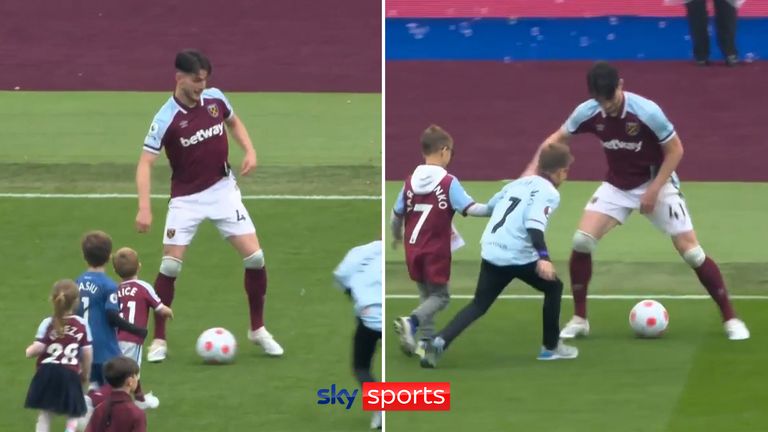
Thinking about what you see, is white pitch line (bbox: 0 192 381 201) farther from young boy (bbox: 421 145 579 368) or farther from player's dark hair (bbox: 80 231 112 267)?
player's dark hair (bbox: 80 231 112 267)

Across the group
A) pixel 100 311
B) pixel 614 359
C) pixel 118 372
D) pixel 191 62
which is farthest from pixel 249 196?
pixel 118 372

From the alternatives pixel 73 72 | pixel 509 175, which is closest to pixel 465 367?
pixel 509 175

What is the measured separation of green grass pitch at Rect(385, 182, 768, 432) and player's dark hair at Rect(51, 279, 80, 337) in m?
1.85

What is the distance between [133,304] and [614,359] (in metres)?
3.03

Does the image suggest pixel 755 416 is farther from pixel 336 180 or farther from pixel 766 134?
pixel 766 134

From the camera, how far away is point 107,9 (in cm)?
2616

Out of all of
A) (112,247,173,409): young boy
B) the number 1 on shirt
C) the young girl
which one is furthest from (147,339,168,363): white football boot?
the number 1 on shirt

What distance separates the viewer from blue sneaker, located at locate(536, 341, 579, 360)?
10.8 m

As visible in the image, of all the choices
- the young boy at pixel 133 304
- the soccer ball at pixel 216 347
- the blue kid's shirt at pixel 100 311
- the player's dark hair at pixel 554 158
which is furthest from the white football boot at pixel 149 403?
the player's dark hair at pixel 554 158

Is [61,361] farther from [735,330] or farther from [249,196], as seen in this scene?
[249,196]

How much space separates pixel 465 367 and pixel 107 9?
16724 mm

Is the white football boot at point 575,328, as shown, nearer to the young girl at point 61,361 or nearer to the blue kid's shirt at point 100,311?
the blue kid's shirt at point 100,311

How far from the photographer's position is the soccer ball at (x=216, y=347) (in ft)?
35.3

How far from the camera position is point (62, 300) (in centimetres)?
886
